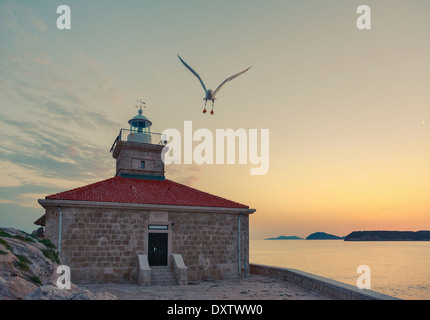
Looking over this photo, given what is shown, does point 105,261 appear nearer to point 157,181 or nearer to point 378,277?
point 157,181

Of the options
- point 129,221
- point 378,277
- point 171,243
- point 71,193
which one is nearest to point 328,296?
point 171,243

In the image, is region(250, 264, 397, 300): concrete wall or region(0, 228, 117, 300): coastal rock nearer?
region(0, 228, 117, 300): coastal rock

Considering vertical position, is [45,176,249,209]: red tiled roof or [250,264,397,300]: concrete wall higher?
[45,176,249,209]: red tiled roof

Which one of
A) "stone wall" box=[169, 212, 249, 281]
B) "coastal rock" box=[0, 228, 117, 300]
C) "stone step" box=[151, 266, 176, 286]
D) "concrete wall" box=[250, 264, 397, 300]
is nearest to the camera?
"coastal rock" box=[0, 228, 117, 300]

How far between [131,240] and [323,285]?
9.36 meters

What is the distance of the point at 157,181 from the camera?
2336 cm

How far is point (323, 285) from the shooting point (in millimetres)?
14172

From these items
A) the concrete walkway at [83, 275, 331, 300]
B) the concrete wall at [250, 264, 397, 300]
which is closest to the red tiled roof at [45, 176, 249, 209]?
the concrete wall at [250, 264, 397, 300]

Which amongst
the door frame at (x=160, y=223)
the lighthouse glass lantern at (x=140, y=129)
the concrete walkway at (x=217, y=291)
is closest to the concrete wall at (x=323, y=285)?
the concrete walkway at (x=217, y=291)

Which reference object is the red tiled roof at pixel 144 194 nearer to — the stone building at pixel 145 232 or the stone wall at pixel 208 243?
the stone building at pixel 145 232

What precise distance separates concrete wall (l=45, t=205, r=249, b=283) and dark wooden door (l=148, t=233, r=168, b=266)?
0.99ft

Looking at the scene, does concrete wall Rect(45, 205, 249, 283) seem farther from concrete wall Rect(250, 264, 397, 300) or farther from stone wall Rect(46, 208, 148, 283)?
concrete wall Rect(250, 264, 397, 300)

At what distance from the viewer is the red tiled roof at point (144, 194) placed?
58.9ft

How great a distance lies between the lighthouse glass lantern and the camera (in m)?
25.7
